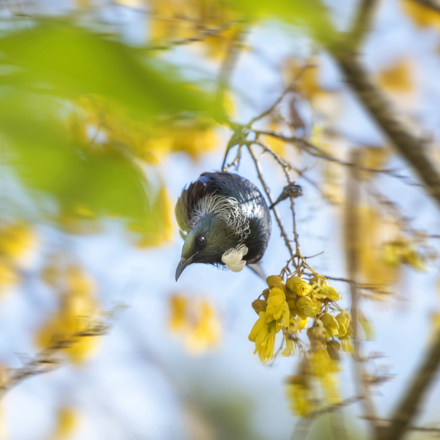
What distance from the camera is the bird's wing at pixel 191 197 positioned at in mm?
1374

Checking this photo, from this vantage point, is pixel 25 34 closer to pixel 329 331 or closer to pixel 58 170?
pixel 58 170

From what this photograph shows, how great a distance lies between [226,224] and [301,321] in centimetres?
62

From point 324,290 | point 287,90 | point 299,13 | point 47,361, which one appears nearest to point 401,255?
point 324,290

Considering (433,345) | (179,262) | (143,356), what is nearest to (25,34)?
(433,345)

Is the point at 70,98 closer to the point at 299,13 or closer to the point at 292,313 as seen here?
the point at 299,13

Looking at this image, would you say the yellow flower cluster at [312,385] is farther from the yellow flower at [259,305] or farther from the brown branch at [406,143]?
the brown branch at [406,143]

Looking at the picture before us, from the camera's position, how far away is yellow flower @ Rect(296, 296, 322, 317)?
2.53ft

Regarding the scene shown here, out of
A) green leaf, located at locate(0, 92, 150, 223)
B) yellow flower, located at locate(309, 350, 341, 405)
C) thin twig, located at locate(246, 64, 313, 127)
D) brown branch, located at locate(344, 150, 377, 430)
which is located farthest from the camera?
thin twig, located at locate(246, 64, 313, 127)

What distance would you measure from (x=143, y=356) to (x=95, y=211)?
141 cm

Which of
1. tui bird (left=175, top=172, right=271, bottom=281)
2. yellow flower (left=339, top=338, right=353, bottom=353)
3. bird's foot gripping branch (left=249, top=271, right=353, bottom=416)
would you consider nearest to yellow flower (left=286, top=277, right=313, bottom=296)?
bird's foot gripping branch (left=249, top=271, right=353, bottom=416)

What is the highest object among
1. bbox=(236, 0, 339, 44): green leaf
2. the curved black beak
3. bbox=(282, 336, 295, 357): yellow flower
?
the curved black beak

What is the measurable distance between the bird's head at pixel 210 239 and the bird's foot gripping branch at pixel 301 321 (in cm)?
54

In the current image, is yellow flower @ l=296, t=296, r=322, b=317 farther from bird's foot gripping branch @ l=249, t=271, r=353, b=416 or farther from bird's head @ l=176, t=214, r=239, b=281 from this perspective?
bird's head @ l=176, t=214, r=239, b=281

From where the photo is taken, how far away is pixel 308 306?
782 mm
